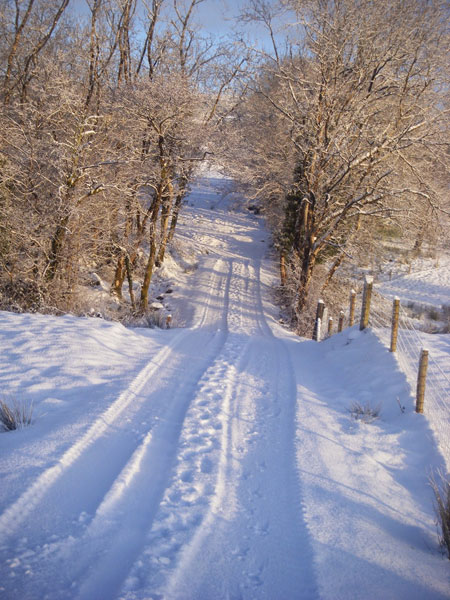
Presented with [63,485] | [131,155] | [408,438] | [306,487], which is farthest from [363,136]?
[63,485]

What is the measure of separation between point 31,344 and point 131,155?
9.53 m

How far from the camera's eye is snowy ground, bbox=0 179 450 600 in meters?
2.90

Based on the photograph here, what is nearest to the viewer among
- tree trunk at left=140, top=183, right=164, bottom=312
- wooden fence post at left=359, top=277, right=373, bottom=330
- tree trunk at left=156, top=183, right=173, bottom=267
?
wooden fence post at left=359, top=277, right=373, bottom=330

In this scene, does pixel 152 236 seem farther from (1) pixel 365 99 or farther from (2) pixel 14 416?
(2) pixel 14 416

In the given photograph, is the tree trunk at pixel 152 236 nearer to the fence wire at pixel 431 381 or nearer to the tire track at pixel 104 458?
the tire track at pixel 104 458

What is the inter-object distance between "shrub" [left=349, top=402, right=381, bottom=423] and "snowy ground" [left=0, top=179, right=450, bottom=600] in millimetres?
92

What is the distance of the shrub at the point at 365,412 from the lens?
561 cm

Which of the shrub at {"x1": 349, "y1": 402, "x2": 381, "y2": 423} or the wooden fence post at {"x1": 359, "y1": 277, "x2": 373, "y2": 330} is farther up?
the wooden fence post at {"x1": 359, "y1": 277, "x2": 373, "y2": 330}

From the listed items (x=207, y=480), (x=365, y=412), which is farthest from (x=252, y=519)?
(x=365, y=412)

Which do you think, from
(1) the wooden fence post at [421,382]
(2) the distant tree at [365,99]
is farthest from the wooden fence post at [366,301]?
(2) the distant tree at [365,99]

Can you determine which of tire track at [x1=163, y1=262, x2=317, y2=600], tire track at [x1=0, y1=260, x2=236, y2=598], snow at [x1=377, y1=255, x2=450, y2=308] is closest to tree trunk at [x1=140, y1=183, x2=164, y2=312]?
tire track at [x1=0, y1=260, x2=236, y2=598]

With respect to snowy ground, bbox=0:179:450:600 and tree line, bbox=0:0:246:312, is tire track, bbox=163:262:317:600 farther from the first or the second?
tree line, bbox=0:0:246:312

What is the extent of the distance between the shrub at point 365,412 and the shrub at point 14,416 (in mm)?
4380

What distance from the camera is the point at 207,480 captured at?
4.01 metres
